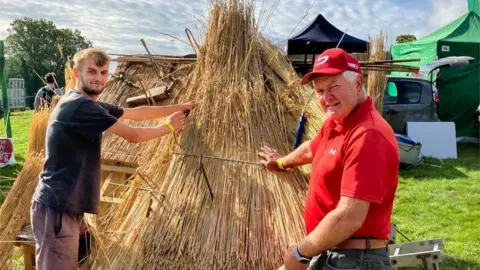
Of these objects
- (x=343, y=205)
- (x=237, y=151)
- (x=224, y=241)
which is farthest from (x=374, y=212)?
(x=237, y=151)

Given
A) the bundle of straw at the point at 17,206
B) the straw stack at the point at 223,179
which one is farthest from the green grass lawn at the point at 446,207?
the straw stack at the point at 223,179

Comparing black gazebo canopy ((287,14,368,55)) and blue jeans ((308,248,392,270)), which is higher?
black gazebo canopy ((287,14,368,55))

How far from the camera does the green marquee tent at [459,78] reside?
11.0 m

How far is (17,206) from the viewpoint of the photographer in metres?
3.89

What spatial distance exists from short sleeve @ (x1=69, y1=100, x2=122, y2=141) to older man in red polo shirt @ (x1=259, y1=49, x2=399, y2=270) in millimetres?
1143

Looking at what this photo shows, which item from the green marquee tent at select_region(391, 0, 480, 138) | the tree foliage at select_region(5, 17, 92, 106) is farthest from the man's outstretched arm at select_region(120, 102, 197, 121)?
the tree foliage at select_region(5, 17, 92, 106)

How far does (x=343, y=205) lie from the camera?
185 cm

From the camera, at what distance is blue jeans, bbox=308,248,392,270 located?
2021 millimetres

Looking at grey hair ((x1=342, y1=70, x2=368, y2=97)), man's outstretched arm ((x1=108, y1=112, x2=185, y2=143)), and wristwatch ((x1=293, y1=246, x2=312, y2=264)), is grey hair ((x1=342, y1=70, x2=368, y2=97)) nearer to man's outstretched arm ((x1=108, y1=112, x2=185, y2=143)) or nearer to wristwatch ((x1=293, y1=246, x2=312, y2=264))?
wristwatch ((x1=293, y1=246, x2=312, y2=264))

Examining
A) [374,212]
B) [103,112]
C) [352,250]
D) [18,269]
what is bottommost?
[18,269]

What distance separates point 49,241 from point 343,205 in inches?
69.1

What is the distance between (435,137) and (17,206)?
323 inches

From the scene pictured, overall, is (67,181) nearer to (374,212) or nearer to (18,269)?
(374,212)

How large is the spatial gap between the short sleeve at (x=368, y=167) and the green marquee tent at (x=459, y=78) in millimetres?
10109
